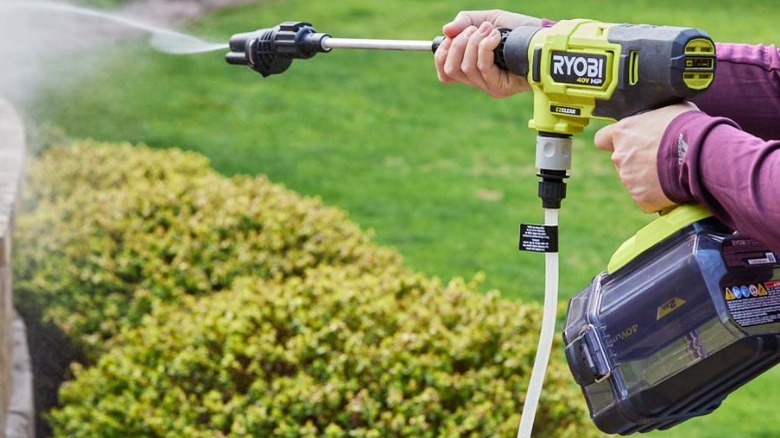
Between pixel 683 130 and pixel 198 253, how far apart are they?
272cm

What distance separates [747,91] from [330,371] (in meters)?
1.52

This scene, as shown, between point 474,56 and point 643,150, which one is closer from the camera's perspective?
point 643,150

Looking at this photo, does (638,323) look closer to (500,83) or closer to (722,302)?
(722,302)

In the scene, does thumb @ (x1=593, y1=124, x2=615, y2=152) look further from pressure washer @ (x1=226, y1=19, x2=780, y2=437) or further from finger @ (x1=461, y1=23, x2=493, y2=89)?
finger @ (x1=461, y1=23, x2=493, y2=89)

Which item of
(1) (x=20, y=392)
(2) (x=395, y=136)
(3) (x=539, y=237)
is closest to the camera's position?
(3) (x=539, y=237)

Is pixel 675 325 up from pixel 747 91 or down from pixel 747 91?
down

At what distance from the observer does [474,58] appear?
204 centimetres

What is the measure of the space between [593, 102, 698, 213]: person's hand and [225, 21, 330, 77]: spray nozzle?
693mm

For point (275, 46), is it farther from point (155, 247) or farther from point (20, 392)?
point (155, 247)

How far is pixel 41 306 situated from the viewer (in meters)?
4.20

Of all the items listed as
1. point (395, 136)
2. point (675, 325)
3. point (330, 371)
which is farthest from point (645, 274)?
point (395, 136)

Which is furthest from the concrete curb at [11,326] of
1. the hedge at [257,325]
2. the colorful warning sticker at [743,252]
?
the colorful warning sticker at [743,252]

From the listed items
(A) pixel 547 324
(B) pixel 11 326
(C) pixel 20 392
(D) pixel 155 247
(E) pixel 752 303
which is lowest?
(C) pixel 20 392

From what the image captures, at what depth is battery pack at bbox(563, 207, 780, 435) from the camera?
67.7 inches
